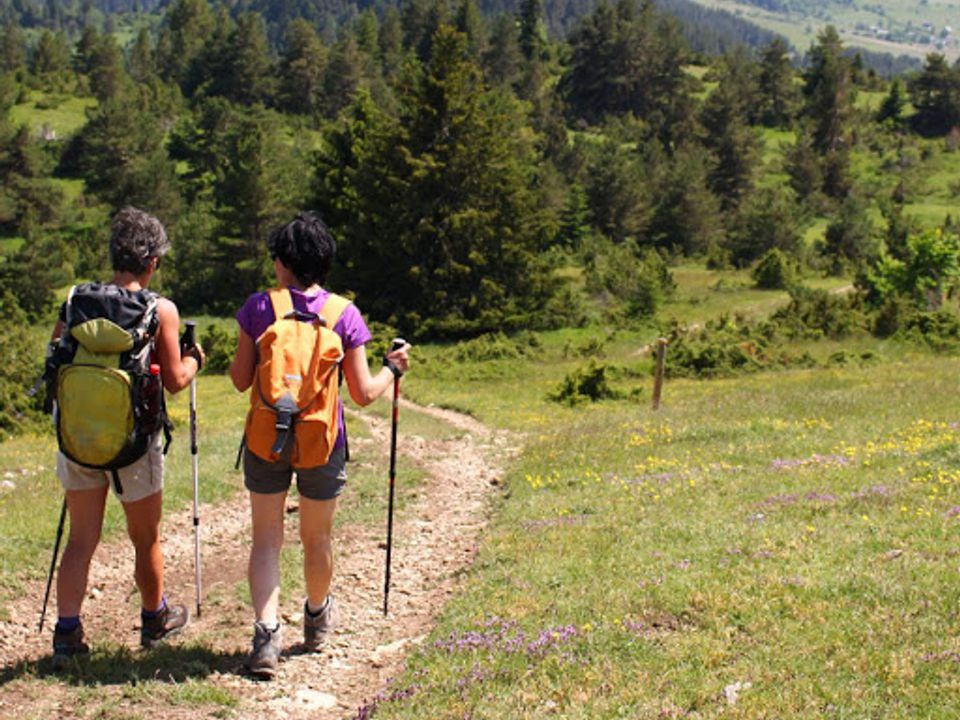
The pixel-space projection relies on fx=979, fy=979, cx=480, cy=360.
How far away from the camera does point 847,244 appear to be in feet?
211

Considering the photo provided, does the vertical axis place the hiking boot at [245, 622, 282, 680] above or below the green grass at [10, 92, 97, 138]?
Result: below

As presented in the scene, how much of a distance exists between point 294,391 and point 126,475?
4.67 feet

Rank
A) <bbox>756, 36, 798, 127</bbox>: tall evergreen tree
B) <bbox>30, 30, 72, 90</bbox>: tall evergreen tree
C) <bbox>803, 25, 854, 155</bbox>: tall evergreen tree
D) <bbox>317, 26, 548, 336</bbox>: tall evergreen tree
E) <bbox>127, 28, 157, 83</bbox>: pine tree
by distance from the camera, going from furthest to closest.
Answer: <bbox>127, 28, 157, 83</bbox>: pine tree, <bbox>30, 30, 72, 90</bbox>: tall evergreen tree, <bbox>756, 36, 798, 127</bbox>: tall evergreen tree, <bbox>803, 25, 854, 155</bbox>: tall evergreen tree, <bbox>317, 26, 548, 336</bbox>: tall evergreen tree

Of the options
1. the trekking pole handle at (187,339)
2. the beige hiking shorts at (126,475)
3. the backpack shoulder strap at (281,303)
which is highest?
the backpack shoulder strap at (281,303)

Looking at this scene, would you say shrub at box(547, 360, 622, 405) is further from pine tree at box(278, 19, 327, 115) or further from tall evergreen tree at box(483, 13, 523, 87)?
pine tree at box(278, 19, 327, 115)

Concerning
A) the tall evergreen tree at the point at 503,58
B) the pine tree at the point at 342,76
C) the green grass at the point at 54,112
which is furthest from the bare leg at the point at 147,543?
the tall evergreen tree at the point at 503,58

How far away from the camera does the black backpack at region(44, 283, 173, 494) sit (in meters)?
6.40

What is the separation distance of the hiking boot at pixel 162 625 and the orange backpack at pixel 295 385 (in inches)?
76.8

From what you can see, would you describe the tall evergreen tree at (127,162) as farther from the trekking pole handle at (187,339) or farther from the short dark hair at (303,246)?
the short dark hair at (303,246)

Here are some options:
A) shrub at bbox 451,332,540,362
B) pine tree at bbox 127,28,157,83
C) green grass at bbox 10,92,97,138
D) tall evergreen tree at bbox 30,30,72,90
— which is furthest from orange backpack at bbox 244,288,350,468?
pine tree at bbox 127,28,157,83

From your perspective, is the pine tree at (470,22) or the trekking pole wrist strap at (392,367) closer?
the trekking pole wrist strap at (392,367)

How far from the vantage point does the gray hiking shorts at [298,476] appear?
670cm

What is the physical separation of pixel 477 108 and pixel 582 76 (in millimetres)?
71615

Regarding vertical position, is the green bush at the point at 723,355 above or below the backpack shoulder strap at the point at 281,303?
below
